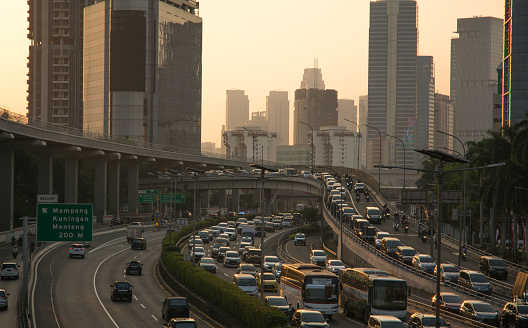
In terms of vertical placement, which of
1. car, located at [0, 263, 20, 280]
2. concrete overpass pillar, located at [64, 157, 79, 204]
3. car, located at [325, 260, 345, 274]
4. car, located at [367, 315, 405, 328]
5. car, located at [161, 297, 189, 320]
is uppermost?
concrete overpass pillar, located at [64, 157, 79, 204]

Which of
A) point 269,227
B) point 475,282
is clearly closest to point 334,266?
point 475,282

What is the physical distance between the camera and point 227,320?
1566 inches

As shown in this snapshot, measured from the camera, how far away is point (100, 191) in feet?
448

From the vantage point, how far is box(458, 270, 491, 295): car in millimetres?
50719

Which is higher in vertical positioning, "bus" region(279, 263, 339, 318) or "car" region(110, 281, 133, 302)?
"bus" region(279, 263, 339, 318)

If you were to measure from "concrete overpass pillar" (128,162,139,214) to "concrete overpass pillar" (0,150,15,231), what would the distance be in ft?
171

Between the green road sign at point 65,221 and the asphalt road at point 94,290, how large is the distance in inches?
203

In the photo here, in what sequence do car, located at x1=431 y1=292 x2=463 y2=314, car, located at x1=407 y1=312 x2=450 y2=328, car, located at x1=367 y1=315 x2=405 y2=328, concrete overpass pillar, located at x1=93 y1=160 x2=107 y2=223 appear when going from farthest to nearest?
concrete overpass pillar, located at x1=93 y1=160 x2=107 y2=223, car, located at x1=431 y1=292 x2=463 y2=314, car, located at x1=407 y1=312 x2=450 y2=328, car, located at x1=367 y1=315 x2=405 y2=328

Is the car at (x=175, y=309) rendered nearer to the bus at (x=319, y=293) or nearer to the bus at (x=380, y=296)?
the bus at (x=319, y=293)

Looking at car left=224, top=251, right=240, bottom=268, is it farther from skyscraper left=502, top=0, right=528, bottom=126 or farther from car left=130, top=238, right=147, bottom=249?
skyscraper left=502, top=0, right=528, bottom=126

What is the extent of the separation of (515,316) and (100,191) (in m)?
107

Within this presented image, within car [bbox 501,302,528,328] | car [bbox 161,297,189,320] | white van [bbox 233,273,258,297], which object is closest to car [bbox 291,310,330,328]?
car [bbox 161,297,189,320]

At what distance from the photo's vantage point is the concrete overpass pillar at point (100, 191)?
440ft

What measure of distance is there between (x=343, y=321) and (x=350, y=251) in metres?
36.6
